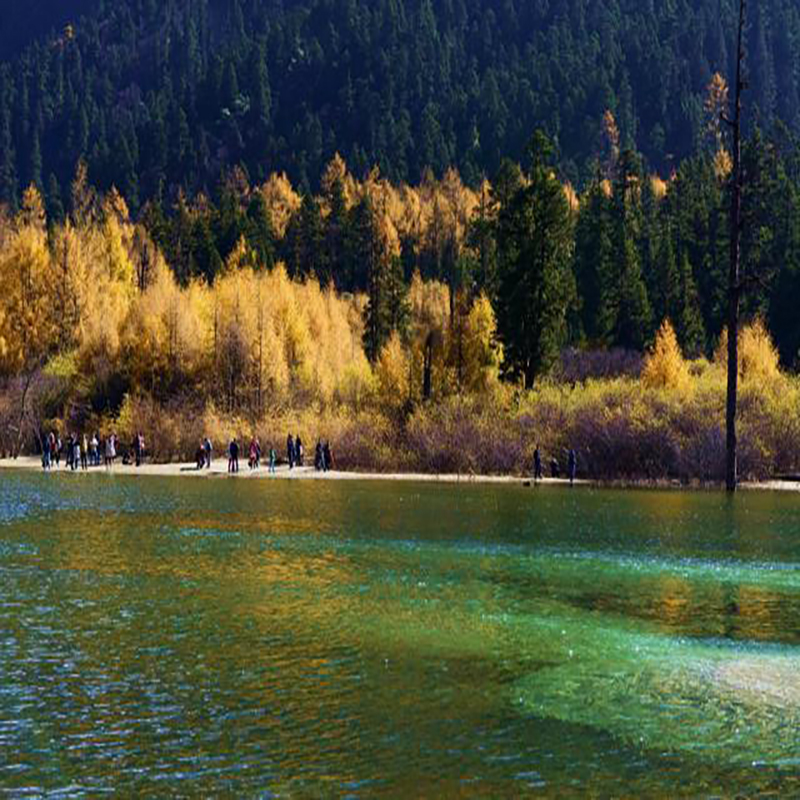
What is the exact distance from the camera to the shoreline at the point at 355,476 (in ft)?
166

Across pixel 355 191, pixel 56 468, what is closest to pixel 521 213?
pixel 56 468

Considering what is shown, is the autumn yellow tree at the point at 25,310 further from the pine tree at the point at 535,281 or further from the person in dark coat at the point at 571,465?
the person in dark coat at the point at 571,465

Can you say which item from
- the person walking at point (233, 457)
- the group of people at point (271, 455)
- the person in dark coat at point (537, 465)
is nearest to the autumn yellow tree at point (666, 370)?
the person in dark coat at point (537, 465)

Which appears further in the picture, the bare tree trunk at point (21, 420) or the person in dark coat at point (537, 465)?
the bare tree trunk at point (21, 420)

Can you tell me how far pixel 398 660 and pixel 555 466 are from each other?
3740cm

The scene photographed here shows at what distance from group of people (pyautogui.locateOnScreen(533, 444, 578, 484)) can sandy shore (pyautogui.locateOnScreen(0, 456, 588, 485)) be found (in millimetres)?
465

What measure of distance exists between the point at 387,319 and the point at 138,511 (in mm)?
47512

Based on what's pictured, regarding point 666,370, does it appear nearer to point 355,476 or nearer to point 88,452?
point 355,476

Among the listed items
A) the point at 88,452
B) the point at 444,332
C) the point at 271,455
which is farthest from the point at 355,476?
the point at 88,452

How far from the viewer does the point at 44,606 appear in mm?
21422

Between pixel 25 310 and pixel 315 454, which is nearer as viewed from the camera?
pixel 315 454

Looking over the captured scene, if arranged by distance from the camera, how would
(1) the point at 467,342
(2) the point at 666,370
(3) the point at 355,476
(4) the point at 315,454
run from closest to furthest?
(3) the point at 355,476 → (4) the point at 315,454 → (2) the point at 666,370 → (1) the point at 467,342

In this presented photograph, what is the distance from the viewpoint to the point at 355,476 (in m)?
56.1

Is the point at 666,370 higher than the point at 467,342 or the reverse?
the reverse
